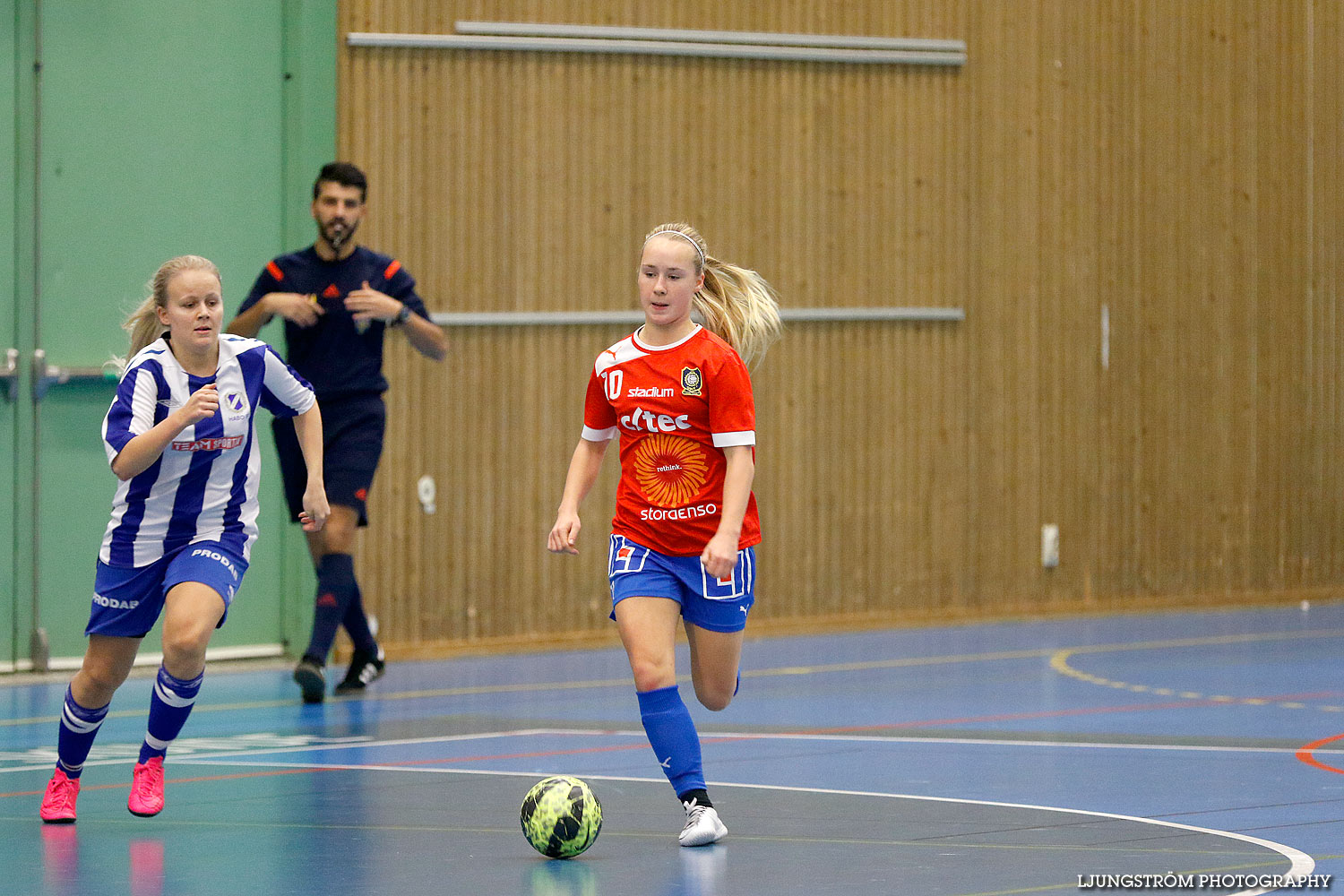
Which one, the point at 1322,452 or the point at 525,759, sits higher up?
the point at 1322,452

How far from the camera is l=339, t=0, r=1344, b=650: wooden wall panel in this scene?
11.4 metres

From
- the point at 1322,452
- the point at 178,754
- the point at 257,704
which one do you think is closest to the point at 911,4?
the point at 1322,452

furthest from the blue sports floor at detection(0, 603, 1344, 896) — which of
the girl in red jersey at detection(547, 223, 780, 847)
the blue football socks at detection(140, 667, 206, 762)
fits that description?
the girl in red jersey at detection(547, 223, 780, 847)

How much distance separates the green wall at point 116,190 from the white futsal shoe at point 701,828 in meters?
6.00

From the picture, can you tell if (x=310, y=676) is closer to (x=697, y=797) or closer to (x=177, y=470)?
(x=177, y=470)

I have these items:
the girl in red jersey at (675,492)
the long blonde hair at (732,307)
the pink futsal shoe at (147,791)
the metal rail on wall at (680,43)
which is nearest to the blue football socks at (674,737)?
the girl in red jersey at (675,492)

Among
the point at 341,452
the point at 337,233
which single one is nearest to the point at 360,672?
the point at 341,452

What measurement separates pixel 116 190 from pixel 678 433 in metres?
5.85

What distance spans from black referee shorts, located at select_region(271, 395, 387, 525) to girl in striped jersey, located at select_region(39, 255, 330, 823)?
292cm

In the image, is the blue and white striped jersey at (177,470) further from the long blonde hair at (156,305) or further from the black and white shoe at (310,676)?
the black and white shoe at (310,676)

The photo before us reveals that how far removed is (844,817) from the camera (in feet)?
19.1

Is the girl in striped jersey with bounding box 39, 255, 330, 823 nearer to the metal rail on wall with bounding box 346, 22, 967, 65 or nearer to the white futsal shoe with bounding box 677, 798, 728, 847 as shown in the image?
the white futsal shoe with bounding box 677, 798, 728, 847

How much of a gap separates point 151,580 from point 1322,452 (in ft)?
35.2

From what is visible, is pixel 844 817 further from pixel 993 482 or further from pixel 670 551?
pixel 993 482
